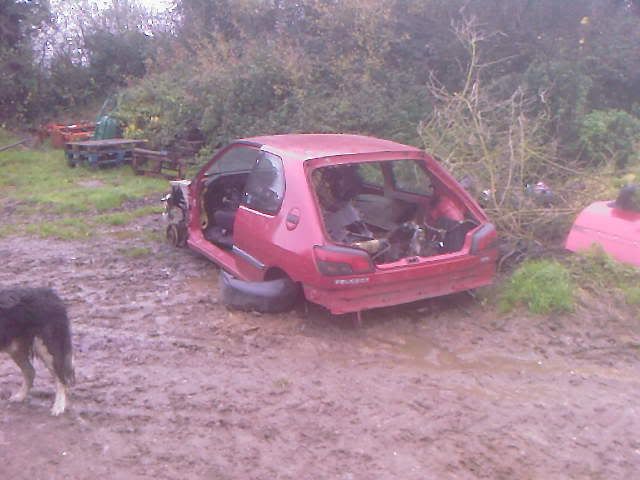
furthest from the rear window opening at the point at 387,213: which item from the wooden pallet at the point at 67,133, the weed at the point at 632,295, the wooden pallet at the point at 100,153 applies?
the wooden pallet at the point at 67,133

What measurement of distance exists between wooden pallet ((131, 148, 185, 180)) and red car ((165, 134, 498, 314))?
6068mm

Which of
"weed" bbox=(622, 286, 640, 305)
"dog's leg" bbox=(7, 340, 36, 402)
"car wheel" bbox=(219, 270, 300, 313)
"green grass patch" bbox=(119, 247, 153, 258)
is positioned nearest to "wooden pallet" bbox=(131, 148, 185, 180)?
"green grass patch" bbox=(119, 247, 153, 258)

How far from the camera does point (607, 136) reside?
427 inches

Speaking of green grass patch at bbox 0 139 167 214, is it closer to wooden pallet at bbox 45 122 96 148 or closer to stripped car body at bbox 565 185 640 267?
wooden pallet at bbox 45 122 96 148

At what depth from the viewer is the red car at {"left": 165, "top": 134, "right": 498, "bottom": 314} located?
5637 millimetres

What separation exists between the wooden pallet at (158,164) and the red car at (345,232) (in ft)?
19.9

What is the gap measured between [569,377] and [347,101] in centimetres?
843

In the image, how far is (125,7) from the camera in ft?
75.4

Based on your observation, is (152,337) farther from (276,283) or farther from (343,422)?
(343,422)

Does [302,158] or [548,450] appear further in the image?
[302,158]

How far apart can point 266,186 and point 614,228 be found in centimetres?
325

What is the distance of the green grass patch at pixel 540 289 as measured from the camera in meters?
6.09

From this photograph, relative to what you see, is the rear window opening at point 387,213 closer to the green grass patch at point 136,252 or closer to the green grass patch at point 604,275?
the green grass patch at point 604,275

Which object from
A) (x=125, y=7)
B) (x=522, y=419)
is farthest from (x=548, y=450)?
(x=125, y=7)
